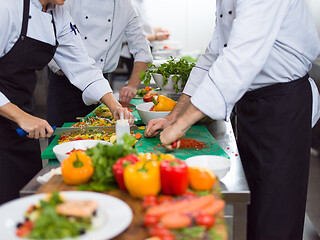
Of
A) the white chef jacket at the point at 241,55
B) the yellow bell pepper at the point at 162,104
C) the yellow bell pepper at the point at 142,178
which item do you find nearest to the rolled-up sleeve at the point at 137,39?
the yellow bell pepper at the point at 162,104

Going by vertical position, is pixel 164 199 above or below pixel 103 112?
above

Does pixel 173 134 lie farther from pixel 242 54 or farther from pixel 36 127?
pixel 36 127

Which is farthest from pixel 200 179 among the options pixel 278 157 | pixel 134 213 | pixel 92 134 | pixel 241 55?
pixel 92 134

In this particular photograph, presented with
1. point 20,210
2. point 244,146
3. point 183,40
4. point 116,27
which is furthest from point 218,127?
point 183,40

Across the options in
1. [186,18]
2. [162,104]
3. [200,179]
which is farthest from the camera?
[186,18]

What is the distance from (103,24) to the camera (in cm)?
294

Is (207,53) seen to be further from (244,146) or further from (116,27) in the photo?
(116,27)

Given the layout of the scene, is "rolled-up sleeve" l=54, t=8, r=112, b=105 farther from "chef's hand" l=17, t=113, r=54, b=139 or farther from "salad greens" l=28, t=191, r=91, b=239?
"salad greens" l=28, t=191, r=91, b=239

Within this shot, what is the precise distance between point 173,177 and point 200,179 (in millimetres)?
85

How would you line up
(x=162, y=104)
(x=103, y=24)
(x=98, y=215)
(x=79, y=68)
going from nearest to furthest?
(x=98, y=215), (x=162, y=104), (x=79, y=68), (x=103, y=24)

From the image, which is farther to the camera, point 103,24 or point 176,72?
point 103,24

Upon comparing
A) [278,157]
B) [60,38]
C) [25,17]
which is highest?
[25,17]

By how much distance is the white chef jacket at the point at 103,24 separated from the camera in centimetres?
290

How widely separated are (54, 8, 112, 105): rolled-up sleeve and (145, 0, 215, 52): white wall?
18.6ft
